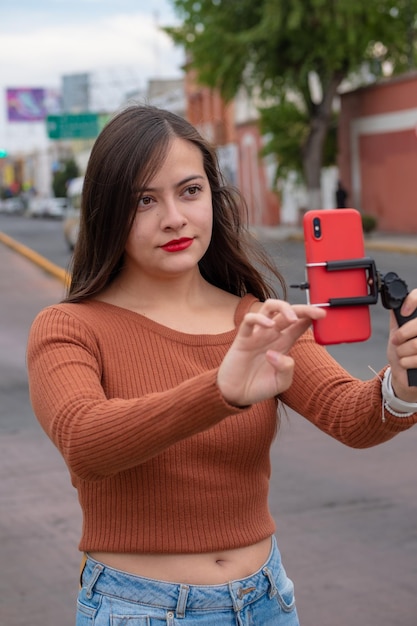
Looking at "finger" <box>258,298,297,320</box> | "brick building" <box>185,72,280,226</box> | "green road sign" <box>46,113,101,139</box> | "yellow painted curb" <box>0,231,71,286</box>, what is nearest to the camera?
"finger" <box>258,298,297,320</box>

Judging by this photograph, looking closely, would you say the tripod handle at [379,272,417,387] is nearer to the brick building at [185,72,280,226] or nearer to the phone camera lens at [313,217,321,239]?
the phone camera lens at [313,217,321,239]

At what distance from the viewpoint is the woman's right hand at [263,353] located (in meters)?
1.79

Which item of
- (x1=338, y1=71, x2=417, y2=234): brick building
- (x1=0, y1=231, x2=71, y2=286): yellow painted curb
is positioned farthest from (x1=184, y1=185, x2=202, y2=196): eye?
(x1=338, y1=71, x2=417, y2=234): brick building

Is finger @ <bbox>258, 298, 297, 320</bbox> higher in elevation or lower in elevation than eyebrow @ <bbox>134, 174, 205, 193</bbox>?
lower

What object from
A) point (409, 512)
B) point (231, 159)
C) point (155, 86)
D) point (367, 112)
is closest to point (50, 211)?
point (155, 86)

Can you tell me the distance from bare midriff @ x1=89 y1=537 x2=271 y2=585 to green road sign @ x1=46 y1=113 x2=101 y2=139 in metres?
52.3

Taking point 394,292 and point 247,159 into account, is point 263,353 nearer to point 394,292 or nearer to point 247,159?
point 394,292

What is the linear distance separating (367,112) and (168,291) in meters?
30.5

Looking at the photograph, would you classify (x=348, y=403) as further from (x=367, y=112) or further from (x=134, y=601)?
(x=367, y=112)

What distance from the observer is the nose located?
2.22m

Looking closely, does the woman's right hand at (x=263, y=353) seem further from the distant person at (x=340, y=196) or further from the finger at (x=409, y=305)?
the distant person at (x=340, y=196)

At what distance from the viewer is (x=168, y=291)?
2.41 metres

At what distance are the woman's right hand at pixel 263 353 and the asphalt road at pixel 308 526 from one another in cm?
113

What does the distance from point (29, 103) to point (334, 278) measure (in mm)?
101695
